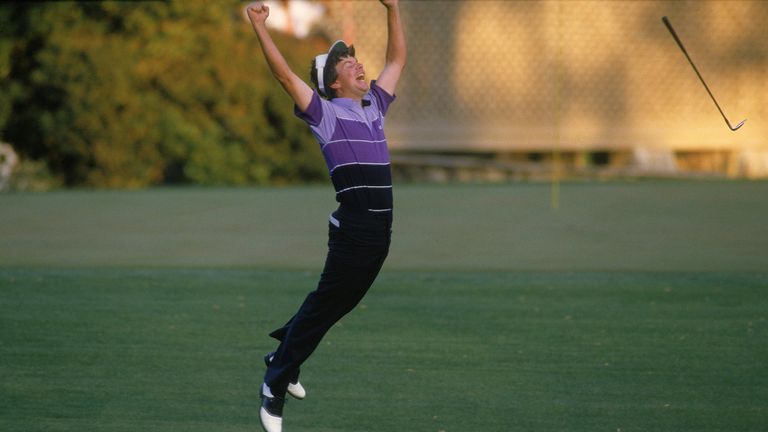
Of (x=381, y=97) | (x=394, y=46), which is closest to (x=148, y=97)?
(x=394, y=46)

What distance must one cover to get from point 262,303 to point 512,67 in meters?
16.5

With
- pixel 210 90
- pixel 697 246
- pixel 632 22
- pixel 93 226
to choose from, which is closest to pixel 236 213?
pixel 93 226

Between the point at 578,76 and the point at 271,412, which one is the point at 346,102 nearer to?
the point at 271,412

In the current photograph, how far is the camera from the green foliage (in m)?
21.2

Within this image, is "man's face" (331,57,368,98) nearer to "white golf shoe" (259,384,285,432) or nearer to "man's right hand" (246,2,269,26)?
"man's right hand" (246,2,269,26)

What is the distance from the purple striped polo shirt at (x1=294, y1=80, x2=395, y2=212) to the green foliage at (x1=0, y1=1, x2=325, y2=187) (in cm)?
1655

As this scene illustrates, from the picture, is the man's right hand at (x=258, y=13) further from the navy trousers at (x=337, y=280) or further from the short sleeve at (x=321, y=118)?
the navy trousers at (x=337, y=280)

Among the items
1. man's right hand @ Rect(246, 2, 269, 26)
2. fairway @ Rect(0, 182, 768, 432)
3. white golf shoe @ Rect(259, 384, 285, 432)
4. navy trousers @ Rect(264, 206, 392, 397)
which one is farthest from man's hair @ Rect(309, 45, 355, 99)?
fairway @ Rect(0, 182, 768, 432)

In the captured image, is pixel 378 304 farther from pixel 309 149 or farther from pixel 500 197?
pixel 309 149

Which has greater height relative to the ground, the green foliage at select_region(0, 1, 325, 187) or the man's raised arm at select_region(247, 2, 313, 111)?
the man's raised arm at select_region(247, 2, 313, 111)

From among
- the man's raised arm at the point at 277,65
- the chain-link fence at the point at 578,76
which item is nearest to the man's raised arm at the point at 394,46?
the man's raised arm at the point at 277,65

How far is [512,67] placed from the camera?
2458cm

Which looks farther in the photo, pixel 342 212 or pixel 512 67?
pixel 512 67

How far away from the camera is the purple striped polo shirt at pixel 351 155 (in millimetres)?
5047
